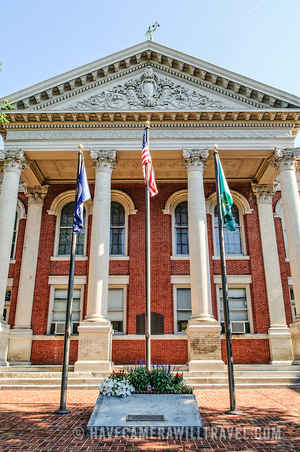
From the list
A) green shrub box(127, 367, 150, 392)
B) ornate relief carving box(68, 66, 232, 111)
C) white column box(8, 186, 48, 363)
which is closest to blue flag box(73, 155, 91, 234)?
green shrub box(127, 367, 150, 392)

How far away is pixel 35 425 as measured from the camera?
791 centimetres

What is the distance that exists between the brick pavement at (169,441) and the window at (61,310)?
845 cm

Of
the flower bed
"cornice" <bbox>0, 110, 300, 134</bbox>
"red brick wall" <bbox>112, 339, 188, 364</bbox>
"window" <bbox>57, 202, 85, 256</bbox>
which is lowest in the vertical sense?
the flower bed

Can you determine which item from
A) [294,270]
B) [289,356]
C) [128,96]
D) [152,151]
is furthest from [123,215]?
[289,356]

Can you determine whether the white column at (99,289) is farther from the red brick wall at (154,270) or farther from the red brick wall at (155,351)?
the red brick wall at (154,270)

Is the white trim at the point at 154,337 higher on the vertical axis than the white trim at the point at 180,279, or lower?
lower

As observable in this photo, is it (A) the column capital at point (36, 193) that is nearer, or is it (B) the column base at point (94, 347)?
(B) the column base at point (94, 347)

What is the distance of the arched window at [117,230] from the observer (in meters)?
21.5

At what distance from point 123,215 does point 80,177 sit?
10.3 metres

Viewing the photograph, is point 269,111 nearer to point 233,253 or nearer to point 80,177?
point 233,253

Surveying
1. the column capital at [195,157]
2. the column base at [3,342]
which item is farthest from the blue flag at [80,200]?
the column base at [3,342]

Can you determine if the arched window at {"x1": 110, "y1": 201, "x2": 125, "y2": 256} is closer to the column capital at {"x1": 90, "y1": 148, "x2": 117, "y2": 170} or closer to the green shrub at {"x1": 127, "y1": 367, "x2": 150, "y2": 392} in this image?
the column capital at {"x1": 90, "y1": 148, "x2": 117, "y2": 170}

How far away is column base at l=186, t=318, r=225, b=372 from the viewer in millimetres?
14516

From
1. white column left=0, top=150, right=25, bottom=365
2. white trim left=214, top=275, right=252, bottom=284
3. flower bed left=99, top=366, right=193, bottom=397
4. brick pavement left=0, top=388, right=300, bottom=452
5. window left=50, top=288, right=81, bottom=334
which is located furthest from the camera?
white trim left=214, top=275, right=252, bottom=284
